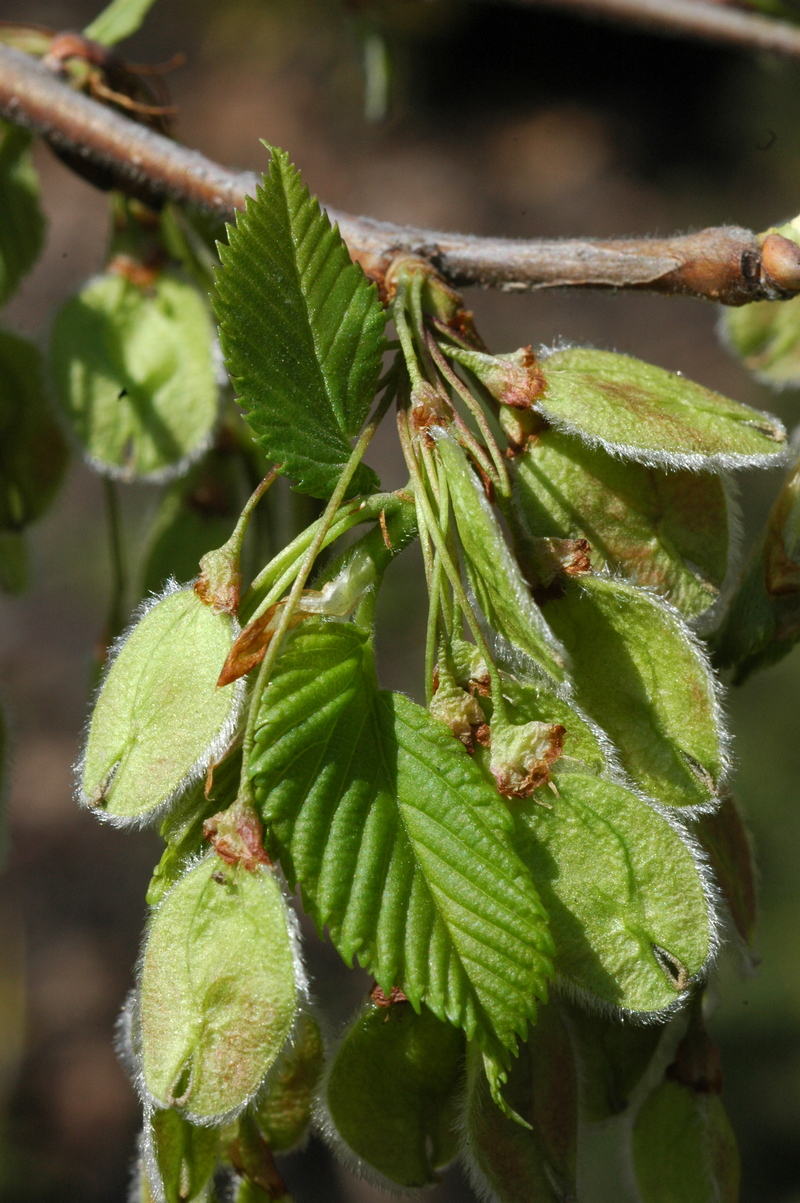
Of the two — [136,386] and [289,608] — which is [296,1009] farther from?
[136,386]

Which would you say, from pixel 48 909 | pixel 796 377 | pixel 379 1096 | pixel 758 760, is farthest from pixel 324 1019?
pixel 48 909

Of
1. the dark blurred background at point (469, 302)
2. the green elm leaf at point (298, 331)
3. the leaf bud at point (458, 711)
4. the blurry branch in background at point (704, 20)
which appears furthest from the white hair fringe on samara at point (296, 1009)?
the dark blurred background at point (469, 302)

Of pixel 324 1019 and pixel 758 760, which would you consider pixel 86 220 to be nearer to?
pixel 758 760

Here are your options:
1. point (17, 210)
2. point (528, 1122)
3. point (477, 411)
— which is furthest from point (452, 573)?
point (17, 210)

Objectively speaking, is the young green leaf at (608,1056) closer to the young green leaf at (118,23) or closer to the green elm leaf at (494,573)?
the green elm leaf at (494,573)

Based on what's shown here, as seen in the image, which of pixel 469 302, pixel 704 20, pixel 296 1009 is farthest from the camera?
pixel 469 302

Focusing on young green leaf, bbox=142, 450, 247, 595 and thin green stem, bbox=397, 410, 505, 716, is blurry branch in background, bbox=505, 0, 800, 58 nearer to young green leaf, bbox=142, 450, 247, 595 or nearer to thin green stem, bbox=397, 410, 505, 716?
young green leaf, bbox=142, 450, 247, 595
